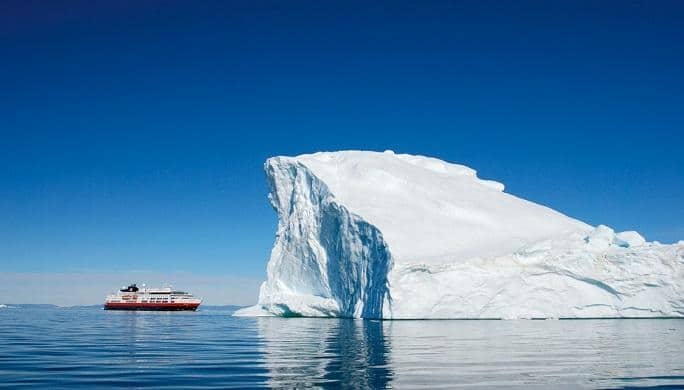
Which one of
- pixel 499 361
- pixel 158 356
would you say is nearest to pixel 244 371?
pixel 158 356

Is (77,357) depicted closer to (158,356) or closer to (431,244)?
(158,356)

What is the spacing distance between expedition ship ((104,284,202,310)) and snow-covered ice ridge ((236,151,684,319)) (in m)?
30.6

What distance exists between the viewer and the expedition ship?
240ft

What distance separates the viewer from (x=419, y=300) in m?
33.1

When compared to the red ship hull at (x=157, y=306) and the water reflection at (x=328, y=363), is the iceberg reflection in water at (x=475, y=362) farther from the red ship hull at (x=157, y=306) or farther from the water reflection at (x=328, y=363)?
the red ship hull at (x=157, y=306)

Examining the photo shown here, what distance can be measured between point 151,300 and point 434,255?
47.4m

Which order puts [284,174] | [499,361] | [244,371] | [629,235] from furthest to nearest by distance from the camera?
[284,174], [629,235], [499,361], [244,371]

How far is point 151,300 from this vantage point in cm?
7419

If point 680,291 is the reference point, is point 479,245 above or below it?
above

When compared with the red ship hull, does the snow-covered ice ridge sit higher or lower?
higher

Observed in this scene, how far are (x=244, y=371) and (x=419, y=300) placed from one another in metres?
22.6

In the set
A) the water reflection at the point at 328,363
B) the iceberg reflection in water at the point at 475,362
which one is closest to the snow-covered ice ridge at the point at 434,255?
the iceberg reflection in water at the point at 475,362

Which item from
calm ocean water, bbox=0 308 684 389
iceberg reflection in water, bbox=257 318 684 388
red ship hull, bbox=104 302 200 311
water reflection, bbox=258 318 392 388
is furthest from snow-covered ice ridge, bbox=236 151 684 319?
red ship hull, bbox=104 302 200 311

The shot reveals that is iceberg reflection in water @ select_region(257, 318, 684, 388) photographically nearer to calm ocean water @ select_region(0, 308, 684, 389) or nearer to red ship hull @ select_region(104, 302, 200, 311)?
calm ocean water @ select_region(0, 308, 684, 389)
